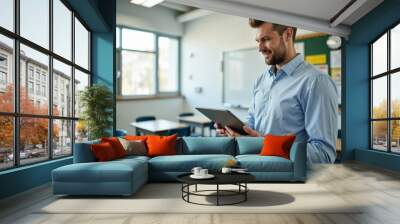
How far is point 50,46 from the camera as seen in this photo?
6.50m

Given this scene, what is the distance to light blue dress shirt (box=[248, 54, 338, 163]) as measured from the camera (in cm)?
402

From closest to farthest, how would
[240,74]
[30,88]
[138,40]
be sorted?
[30,88], [240,74], [138,40]

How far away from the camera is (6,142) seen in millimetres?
5039

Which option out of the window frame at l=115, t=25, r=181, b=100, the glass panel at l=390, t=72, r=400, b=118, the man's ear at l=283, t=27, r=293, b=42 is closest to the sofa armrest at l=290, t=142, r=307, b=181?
the man's ear at l=283, t=27, r=293, b=42

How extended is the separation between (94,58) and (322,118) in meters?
6.07

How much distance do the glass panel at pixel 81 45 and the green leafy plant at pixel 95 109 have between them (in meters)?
0.66

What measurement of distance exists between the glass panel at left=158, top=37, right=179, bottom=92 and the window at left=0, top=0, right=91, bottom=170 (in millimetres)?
5245

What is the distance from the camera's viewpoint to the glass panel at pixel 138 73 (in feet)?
40.0

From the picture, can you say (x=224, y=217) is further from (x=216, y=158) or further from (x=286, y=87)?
(x=216, y=158)

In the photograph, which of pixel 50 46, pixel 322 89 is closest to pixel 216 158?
pixel 322 89

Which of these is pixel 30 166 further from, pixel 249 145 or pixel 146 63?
pixel 146 63

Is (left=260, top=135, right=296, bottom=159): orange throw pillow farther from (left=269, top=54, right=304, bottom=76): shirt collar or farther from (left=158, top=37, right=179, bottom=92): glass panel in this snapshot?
(left=158, top=37, right=179, bottom=92): glass panel

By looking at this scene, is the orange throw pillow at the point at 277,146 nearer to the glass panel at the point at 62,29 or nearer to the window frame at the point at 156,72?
the glass panel at the point at 62,29

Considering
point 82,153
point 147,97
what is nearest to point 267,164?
point 82,153
